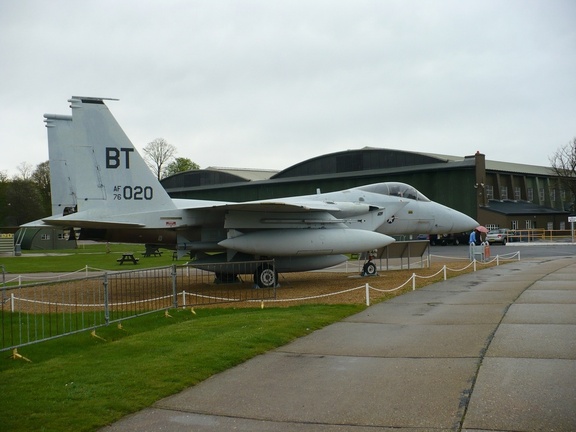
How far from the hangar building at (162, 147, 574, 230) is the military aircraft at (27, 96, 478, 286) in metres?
30.2

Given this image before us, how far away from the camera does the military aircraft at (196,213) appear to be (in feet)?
50.1

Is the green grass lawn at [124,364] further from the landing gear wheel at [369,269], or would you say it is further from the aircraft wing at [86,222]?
the landing gear wheel at [369,269]

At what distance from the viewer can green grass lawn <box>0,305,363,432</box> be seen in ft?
18.5

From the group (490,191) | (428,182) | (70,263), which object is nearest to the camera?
(70,263)

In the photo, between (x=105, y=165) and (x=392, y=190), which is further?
(x=392, y=190)

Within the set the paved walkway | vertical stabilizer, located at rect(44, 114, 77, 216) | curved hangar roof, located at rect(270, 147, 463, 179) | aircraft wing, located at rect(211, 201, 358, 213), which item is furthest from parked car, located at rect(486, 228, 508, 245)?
the paved walkway

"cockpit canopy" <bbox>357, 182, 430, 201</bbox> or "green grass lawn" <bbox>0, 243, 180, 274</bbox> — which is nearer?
"cockpit canopy" <bbox>357, 182, 430, 201</bbox>

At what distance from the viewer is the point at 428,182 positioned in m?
49.7

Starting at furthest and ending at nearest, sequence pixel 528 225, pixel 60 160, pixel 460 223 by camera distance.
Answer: pixel 528 225, pixel 460 223, pixel 60 160

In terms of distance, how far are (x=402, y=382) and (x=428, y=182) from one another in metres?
45.0

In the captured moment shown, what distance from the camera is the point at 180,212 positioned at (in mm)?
16500

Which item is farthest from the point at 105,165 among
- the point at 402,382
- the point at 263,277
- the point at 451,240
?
the point at 451,240

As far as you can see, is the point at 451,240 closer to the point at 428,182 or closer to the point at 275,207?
the point at 428,182

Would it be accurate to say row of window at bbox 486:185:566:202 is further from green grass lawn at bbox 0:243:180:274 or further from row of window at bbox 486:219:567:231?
green grass lawn at bbox 0:243:180:274
